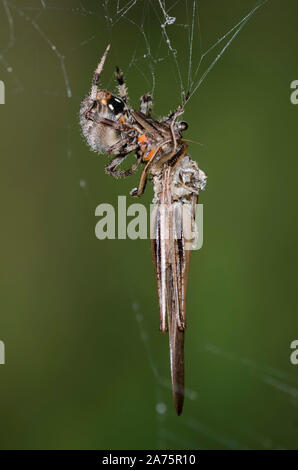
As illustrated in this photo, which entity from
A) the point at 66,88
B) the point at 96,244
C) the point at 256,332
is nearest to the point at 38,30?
the point at 66,88

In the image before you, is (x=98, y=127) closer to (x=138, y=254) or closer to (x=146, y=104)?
(x=146, y=104)

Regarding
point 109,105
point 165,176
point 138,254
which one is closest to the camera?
point 165,176

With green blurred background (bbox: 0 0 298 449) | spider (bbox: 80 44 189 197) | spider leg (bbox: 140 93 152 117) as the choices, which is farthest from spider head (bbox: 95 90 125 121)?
green blurred background (bbox: 0 0 298 449)

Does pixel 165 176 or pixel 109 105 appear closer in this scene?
pixel 165 176

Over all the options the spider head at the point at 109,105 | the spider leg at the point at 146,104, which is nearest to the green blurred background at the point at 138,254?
the spider leg at the point at 146,104

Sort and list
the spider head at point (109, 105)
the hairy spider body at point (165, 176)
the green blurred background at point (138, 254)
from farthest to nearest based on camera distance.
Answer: the green blurred background at point (138, 254) < the spider head at point (109, 105) < the hairy spider body at point (165, 176)

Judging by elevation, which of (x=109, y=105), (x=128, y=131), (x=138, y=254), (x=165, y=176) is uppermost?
(x=109, y=105)

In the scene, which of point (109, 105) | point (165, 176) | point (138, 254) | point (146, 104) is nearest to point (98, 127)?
point (109, 105)

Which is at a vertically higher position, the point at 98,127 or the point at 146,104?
the point at 146,104

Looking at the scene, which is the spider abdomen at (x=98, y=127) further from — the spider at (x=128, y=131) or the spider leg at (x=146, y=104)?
the spider leg at (x=146, y=104)
